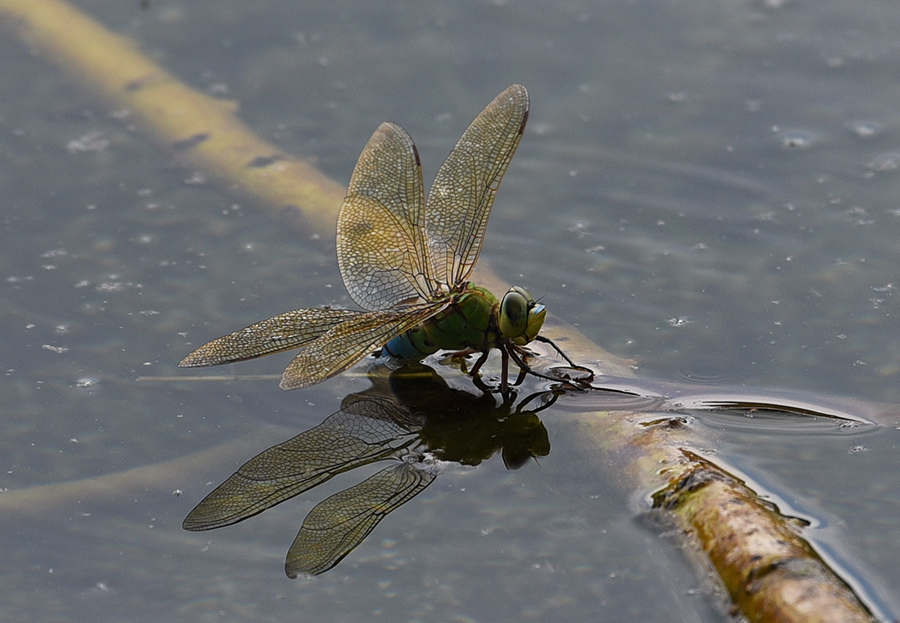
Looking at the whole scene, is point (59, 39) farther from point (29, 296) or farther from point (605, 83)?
point (605, 83)

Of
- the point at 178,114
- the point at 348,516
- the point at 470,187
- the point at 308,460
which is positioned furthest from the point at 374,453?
the point at 178,114

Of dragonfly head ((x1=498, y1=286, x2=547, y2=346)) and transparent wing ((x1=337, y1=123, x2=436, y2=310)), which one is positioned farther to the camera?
transparent wing ((x1=337, y1=123, x2=436, y2=310))

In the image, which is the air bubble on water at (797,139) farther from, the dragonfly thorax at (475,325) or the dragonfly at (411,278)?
the dragonfly thorax at (475,325)

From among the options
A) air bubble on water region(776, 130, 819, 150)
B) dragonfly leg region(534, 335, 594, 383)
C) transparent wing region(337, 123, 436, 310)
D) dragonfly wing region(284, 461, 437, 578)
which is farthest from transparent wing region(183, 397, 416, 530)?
air bubble on water region(776, 130, 819, 150)

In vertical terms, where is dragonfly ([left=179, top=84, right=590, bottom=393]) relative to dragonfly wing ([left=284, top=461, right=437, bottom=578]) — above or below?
above

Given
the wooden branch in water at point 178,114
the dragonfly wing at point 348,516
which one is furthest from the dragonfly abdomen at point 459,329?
the wooden branch in water at point 178,114

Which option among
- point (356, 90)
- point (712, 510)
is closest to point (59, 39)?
point (356, 90)

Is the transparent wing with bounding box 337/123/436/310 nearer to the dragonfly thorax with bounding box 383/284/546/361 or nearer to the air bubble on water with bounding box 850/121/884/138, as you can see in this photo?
the dragonfly thorax with bounding box 383/284/546/361
